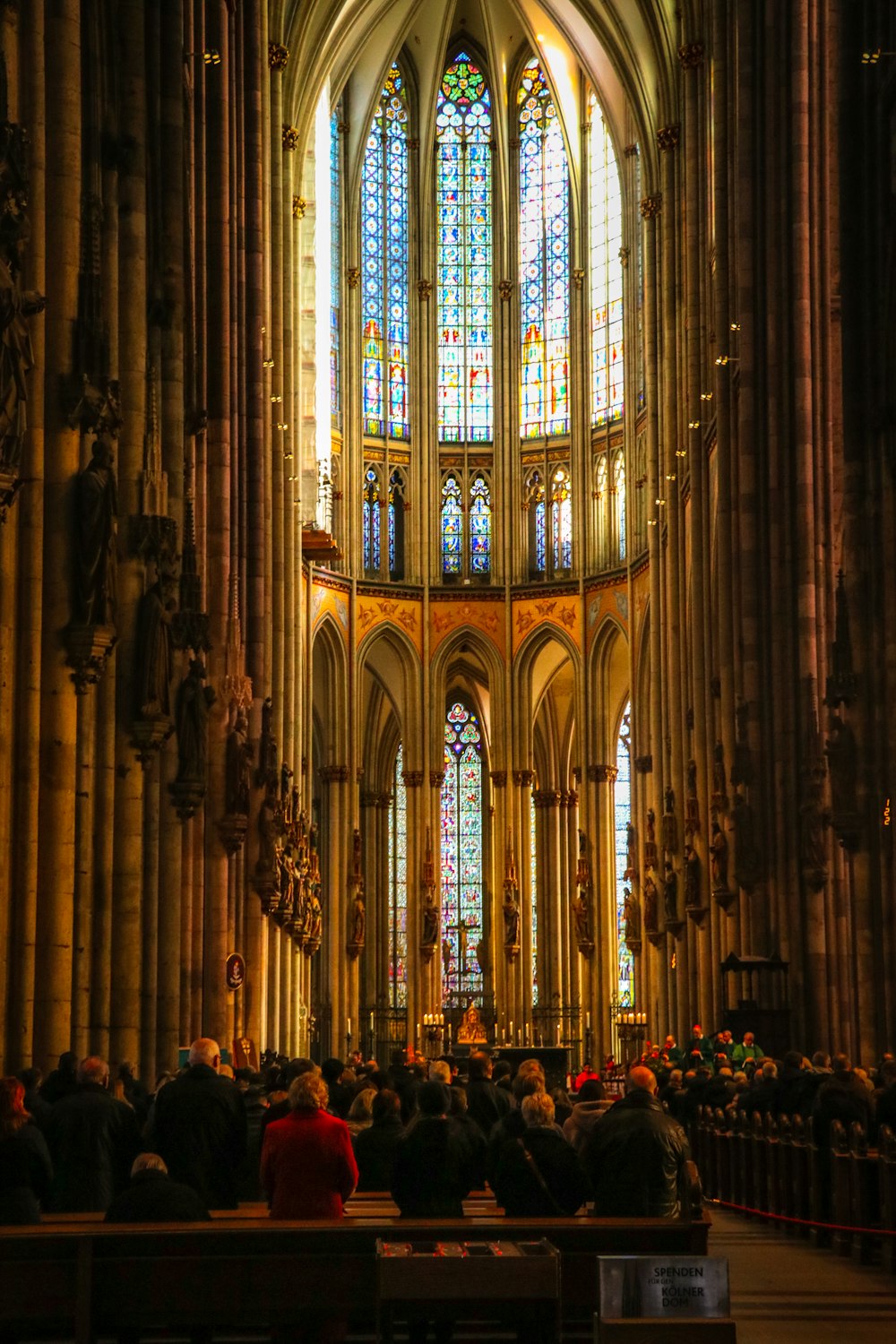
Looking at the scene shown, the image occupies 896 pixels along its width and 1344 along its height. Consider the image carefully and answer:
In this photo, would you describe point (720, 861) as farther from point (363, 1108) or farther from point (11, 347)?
point (11, 347)

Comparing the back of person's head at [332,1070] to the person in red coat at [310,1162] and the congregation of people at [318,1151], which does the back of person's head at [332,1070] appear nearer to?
the congregation of people at [318,1151]

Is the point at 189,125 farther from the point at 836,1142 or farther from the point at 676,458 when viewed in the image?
the point at 676,458

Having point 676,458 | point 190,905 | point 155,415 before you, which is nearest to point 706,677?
point 676,458

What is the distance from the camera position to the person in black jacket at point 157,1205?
8.80m

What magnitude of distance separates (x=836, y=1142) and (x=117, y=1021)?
7.75m

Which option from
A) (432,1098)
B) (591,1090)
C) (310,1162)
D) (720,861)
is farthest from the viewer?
(720,861)

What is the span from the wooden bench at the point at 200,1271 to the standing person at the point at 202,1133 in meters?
2.26

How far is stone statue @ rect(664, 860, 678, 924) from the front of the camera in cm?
4375

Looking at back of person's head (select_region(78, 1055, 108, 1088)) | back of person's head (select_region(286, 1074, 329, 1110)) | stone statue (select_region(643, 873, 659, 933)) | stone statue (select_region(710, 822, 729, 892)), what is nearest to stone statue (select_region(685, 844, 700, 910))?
stone statue (select_region(710, 822, 729, 892))

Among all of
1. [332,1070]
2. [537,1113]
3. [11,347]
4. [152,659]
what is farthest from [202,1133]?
[152,659]

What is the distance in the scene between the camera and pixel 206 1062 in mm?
11250

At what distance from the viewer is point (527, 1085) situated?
40.7 feet

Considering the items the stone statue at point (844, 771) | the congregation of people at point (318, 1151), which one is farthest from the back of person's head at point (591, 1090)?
the stone statue at point (844, 771)

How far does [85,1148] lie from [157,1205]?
2.51 metres
